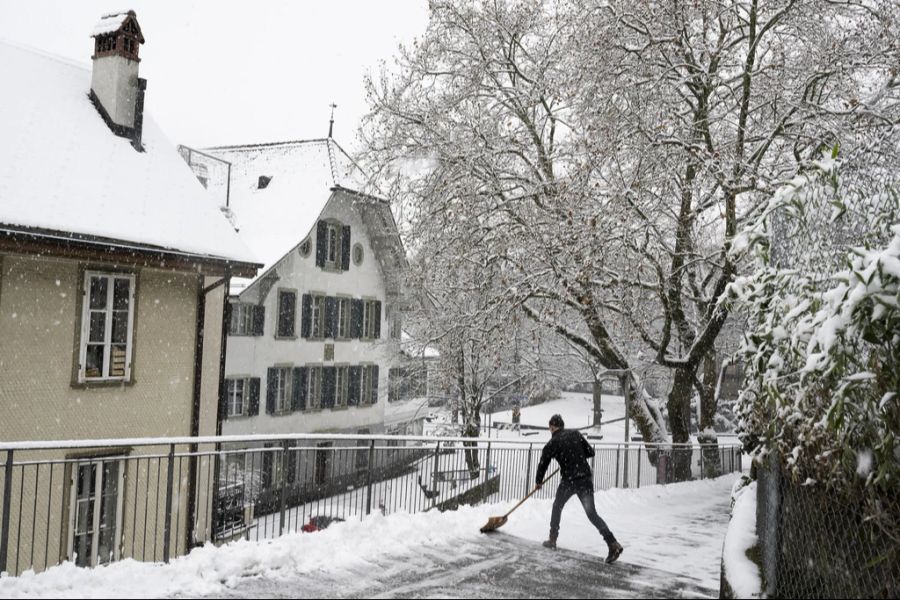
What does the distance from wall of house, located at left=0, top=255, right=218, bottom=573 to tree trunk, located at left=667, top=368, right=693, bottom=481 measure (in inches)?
480

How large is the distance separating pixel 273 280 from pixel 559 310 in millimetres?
12696

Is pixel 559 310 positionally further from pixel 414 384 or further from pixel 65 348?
pixel 414 384

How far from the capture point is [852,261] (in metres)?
4.40

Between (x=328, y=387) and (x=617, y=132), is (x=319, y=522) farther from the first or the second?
(x=328, y=387)

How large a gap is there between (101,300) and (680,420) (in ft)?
48.7

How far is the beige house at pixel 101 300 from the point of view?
12.5 metres

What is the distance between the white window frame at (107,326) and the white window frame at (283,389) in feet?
48.0

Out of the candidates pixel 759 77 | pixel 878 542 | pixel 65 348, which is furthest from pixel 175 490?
pixel 759 77

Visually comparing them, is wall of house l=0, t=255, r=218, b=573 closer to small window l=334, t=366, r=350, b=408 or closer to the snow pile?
the snow pile

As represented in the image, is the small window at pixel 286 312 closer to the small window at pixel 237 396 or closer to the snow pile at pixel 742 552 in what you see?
the small window at pixel 237 396

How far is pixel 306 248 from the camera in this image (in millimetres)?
29500

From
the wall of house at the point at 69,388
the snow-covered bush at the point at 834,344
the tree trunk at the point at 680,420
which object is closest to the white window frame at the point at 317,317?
the wall of house at the point at 69,388

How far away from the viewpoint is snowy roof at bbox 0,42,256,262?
13.1 meters

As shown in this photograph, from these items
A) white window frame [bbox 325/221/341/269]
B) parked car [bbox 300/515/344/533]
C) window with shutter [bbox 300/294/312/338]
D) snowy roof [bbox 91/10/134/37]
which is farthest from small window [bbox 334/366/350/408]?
parked car [bbox 300/515/344/533]
